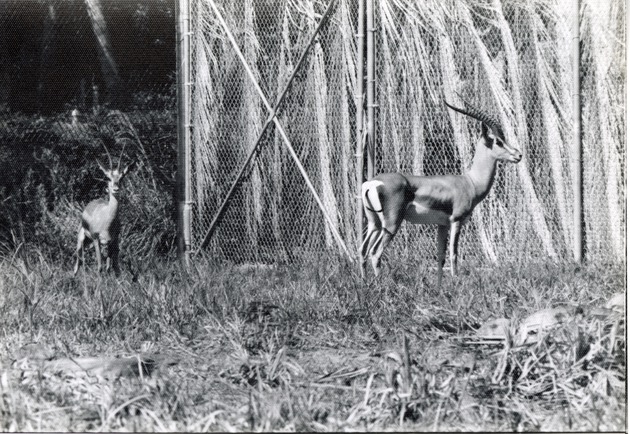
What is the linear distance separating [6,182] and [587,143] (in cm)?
590

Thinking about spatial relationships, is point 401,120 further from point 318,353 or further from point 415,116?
point 318,353

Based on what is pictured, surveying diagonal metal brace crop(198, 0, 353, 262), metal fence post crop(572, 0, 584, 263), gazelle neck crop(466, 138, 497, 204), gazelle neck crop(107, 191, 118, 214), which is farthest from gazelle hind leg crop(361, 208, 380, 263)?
gazelle neck crop(107, 191, 118, 214)

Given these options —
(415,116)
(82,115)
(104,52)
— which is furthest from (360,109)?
(104,52)

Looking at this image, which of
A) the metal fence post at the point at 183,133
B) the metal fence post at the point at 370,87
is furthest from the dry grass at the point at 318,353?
the metal fence post at the point at 183,133

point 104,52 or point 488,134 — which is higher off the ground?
point 104,52

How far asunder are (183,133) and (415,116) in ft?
7.34

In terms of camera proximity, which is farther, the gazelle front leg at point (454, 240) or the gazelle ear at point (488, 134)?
the gazelle ear at point (488, 134)

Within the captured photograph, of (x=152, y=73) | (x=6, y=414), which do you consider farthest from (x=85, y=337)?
(x=152, y=73)

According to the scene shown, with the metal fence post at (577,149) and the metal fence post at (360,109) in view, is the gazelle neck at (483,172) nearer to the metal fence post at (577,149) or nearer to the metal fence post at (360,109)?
the metal fence post at (577,149)

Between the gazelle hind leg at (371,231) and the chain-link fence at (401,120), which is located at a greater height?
→ the chain-link fence at (401,120)

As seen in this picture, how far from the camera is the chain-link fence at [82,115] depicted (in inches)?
371

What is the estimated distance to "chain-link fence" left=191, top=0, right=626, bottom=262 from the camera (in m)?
7.81

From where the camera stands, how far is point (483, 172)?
24.5 feet

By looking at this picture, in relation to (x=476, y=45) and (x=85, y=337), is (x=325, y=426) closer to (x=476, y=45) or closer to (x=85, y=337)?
(x=85, y=337)
